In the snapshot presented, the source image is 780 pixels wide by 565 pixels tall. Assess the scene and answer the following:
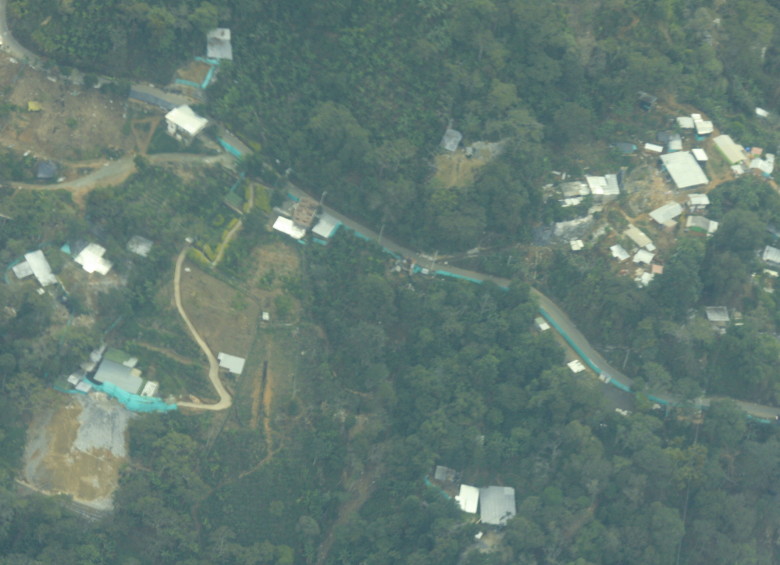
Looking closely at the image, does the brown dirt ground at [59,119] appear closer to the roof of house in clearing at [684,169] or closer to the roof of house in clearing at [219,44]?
the roof of house in clearing at [219,44]

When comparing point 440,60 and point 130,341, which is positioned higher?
point 440,60

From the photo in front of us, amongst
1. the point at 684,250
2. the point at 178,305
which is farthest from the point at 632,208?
the point at 178,305

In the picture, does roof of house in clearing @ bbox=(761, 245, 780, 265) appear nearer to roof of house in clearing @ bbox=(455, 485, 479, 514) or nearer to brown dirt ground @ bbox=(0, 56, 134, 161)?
roof of house in clearing @ bbox=(455, 485, 479, 514)

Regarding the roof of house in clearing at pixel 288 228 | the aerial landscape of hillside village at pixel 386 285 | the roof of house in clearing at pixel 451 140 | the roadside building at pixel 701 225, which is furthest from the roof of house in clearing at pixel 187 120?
the roadside building at pixel 701 225

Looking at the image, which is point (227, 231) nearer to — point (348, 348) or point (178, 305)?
point (178, 305)

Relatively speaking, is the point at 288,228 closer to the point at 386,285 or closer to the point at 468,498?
the point at 386,285

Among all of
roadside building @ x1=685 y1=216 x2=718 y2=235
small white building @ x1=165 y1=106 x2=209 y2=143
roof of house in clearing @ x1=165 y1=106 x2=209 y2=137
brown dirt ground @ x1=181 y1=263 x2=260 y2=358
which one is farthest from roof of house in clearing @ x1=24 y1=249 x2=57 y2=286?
roadside building @ x1=685 y1=216 x2=718 y2=235
